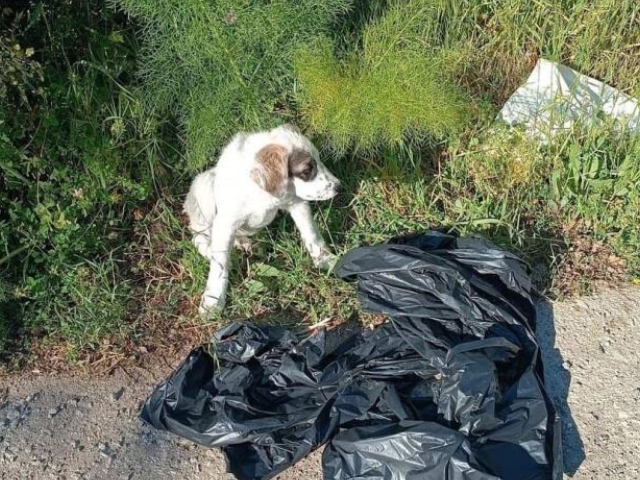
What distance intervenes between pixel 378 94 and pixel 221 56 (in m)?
0.79

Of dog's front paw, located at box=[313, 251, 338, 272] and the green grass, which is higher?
the green grass

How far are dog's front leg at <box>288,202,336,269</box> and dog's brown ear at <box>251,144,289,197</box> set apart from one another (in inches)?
14.7

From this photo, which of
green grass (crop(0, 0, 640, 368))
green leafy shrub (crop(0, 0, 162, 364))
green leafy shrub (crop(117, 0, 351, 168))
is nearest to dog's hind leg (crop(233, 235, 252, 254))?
green grass (crop(0, 0, 640, 368))

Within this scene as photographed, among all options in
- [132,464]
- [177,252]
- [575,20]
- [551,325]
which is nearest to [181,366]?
[132,464]

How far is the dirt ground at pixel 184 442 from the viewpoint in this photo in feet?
8.89

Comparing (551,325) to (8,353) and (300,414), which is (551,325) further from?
(8,353)

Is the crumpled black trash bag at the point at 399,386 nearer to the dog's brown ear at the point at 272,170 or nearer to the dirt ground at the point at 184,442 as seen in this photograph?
the dirt ground at the point at 184,442

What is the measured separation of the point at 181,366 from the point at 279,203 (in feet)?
2.76

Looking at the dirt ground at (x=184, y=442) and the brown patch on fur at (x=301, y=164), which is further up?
the brown patch on fur at (x=301, y=164)

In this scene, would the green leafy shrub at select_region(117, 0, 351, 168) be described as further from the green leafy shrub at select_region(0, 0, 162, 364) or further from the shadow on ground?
the shadow on ground

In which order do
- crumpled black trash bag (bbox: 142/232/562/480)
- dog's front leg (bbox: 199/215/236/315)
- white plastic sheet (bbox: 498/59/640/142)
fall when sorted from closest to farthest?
crumpled black trash bag (bbox: 142/232/562/480)
dog's front leg (bbox: 199/215/236/315)
white plastic sheet (bbox: 498/59/640/142)

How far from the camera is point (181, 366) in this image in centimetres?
289

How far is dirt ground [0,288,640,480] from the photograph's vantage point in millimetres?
2709

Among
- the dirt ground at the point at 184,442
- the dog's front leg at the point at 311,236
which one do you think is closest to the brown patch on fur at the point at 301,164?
the dog's front leg at the point at 311,236
